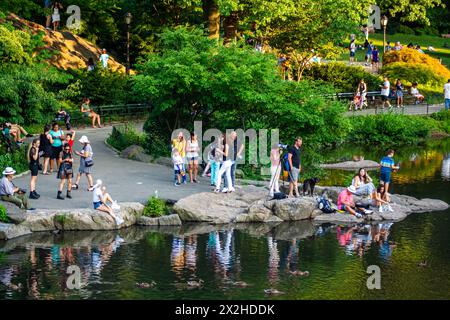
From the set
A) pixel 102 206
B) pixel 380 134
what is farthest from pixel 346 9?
pixel 102 206

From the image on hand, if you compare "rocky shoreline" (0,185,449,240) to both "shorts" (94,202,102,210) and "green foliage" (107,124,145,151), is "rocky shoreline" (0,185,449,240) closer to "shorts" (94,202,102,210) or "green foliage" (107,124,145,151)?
"shorts" (94,202,102,210)

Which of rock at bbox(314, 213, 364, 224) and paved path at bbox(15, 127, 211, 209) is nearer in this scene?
paved path at bbox(15, 127, 211, 209)

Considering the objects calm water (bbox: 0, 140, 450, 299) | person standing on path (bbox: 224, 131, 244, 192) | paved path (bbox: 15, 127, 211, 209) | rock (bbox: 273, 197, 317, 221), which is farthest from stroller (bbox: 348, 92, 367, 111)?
rock (bbox: 273, 197, 317, 221)

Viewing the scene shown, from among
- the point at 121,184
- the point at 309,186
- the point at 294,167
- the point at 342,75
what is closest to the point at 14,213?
the point at 121,184

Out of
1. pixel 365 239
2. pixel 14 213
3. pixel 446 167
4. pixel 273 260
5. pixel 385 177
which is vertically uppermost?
pixel 385 177

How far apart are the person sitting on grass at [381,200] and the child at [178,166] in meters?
6.13

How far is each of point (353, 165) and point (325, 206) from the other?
38.2 ft

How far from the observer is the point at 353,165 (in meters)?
41.4

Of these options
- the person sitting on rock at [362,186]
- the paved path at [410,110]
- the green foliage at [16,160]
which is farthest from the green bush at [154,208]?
the paved path at [410,110]

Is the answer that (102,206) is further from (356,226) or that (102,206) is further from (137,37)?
(137,37)

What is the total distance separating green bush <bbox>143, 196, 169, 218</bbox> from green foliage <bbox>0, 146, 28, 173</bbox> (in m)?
5.87

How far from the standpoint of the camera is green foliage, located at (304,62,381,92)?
185 ft

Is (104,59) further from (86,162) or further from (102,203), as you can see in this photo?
(102,203)

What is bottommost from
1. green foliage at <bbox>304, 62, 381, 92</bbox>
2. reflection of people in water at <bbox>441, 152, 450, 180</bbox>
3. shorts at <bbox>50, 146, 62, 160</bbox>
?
reflection of people in water at <bbox>441, 152, 450, 180</bbox>
